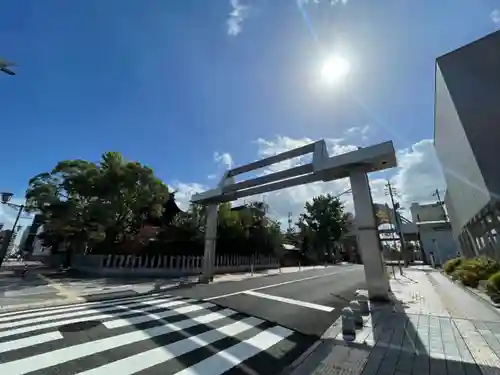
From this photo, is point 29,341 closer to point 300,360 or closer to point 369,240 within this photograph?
point 300,360

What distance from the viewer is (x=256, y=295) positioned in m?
9.84

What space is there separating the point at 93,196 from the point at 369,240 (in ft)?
Answer: 59.2

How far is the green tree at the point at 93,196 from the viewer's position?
17.4 meters

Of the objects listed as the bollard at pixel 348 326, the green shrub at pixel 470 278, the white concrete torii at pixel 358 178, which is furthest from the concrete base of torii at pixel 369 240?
the green shrub at pixel 470 278

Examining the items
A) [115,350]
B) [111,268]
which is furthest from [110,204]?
[115,350]

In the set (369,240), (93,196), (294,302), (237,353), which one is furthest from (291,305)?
(93,196)

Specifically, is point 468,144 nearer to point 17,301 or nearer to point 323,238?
point 17,301

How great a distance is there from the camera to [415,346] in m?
4.30

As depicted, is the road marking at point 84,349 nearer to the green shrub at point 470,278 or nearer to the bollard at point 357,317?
the bollard at point 357,317

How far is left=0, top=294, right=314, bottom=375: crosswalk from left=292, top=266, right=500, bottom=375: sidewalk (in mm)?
630

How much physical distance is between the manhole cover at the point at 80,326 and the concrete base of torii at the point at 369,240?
24.9 ft

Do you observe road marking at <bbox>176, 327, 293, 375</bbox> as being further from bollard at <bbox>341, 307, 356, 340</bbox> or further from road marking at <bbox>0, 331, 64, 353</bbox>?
road marking at <bbox>0, 331, 64, 353</bbox>

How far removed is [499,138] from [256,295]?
1159 centimetres

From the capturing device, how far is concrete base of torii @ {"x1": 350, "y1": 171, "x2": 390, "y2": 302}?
7.87 metres
